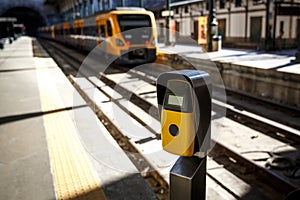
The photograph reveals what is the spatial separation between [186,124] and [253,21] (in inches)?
832

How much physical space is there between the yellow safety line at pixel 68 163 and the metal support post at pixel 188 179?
1.11 m

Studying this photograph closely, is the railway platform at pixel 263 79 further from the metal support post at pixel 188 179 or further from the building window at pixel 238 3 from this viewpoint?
the building window at pixel 238 3

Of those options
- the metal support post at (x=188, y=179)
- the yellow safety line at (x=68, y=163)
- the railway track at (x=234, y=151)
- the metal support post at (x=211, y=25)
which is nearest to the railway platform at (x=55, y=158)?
the yellow safety line at (x=68, y=163)

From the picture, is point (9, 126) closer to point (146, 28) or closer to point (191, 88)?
point (191, 88)

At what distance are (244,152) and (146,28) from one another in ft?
30.4

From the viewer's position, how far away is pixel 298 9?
1709 cm

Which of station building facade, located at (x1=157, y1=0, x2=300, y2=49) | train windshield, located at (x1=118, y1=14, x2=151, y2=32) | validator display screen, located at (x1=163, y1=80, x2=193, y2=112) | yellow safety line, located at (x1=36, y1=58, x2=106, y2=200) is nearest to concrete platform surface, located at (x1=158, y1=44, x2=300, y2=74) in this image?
train windshield, located at (x1=118, y1=14, x2=151, y2=32)

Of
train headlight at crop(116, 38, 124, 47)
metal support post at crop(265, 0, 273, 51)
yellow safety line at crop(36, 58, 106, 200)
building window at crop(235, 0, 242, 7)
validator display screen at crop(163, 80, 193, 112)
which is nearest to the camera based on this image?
→ validator display screen at crop(163, 80, 193, 112)

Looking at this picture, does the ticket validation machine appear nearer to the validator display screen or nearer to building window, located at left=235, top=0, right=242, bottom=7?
the validator display screen

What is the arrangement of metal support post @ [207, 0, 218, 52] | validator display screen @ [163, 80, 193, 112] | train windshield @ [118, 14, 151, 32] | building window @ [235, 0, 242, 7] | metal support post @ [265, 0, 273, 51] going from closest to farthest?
validator display screen @ [163, 80, 193, 112]
train windshield @ [118, 14, 151, 32]
metal support post @ [207, 0, 218, 52]
metal support post @ [265, 0, 273, 51]
building window @ [235, 0, 242, 7]

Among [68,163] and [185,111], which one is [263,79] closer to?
[68,163]

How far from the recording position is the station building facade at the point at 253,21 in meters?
15.7

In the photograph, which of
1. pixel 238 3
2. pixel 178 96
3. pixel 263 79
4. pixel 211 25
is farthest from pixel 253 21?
pixel 178 96

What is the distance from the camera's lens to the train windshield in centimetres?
1255
